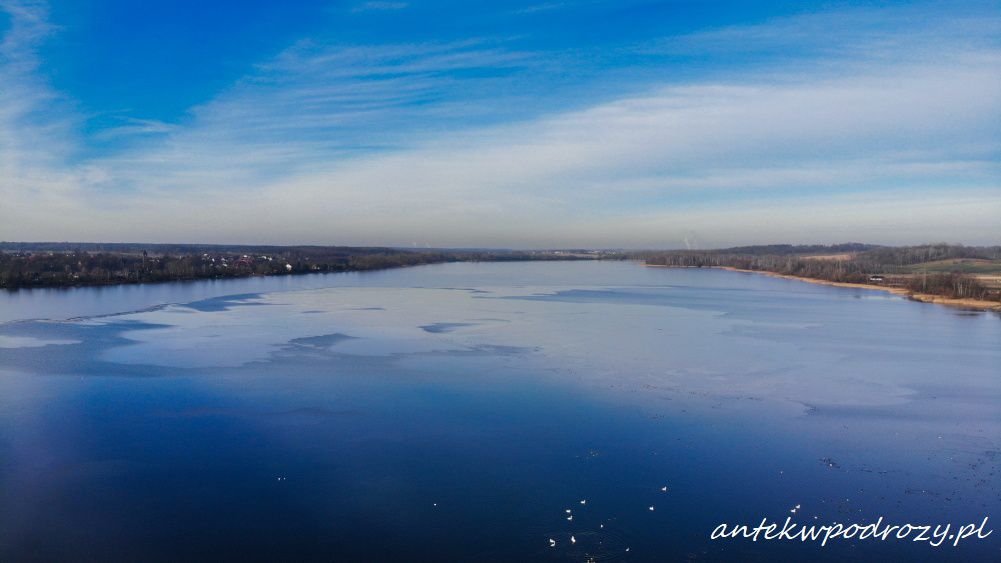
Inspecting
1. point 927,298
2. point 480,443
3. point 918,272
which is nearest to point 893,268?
point 918,272

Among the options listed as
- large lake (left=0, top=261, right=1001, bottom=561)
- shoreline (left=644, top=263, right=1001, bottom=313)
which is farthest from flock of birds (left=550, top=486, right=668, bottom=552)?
shoreline (left=644, top=263, right=1001, bottom=313)

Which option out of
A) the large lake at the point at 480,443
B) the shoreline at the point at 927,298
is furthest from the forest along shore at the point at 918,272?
the large lake at the point at 480,443

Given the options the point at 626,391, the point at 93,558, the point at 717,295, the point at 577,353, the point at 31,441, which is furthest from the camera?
the point at 717,295

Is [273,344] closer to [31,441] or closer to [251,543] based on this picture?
[31,441]

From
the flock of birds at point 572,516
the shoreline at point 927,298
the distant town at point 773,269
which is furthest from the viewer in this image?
the distant town at point 773,269

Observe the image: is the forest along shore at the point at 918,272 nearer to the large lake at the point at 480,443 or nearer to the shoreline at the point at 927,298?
the shoreline at the point at 927,298

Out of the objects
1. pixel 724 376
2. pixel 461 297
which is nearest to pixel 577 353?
pixel 724 376
